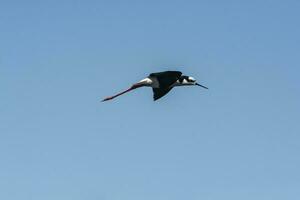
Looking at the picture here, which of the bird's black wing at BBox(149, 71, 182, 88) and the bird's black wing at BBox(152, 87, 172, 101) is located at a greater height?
the bird's black wing at BBox(149, 71, 182, 88)

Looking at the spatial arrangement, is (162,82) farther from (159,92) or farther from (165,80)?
(159,92)

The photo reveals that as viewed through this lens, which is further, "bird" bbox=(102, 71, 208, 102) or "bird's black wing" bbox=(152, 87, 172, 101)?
"bird's black wing" bbox=(152, 87, 172, 101)

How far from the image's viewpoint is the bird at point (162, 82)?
221 feet

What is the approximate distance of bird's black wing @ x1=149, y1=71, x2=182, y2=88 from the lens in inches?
2645

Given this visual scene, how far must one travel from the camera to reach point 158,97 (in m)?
70.1

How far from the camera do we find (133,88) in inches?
2726

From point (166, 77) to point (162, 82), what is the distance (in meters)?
0.76

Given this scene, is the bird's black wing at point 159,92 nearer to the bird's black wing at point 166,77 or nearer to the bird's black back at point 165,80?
the bird's black back at point 165,80

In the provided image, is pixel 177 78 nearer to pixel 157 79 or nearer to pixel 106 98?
pixel 157 79

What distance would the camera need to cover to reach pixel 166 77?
67.6 meters

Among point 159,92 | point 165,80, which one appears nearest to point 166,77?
point 165,80

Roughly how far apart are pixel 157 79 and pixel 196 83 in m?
5.50

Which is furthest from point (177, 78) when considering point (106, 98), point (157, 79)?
point (106, 98)

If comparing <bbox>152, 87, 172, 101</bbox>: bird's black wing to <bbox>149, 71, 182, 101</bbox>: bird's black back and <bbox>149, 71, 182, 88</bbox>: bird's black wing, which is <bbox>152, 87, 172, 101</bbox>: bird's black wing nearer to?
<bbox>149, 71, 182, 101</bbox>: bird's black back
